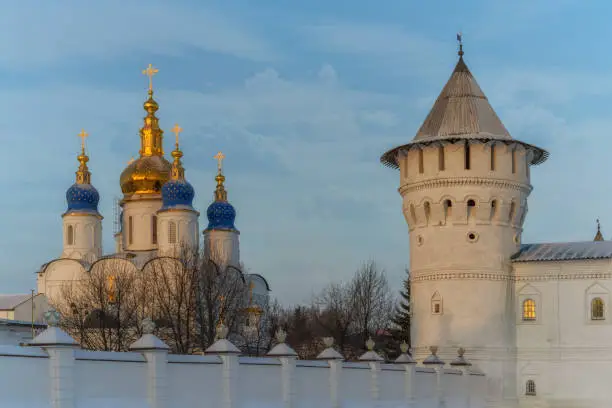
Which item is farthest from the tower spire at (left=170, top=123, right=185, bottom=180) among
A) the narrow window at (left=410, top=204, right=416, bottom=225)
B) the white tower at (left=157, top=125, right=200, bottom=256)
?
the narrow window at (left=410, top=204, right=416, bottom=225)

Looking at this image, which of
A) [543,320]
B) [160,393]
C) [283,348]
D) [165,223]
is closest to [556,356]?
[543,320]

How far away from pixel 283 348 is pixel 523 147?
56.9 feet

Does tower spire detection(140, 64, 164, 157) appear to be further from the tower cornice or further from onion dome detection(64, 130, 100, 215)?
the tower cornice

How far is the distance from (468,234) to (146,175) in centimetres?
3026

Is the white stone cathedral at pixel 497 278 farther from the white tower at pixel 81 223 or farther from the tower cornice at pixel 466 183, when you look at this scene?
the white tower at pixel 81 223

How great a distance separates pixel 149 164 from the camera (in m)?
63.4

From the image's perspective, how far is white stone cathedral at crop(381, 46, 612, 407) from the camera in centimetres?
3566

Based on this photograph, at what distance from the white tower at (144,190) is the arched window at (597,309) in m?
32.2

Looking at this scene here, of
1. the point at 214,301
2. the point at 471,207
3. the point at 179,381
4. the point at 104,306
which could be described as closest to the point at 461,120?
the point at 471,207

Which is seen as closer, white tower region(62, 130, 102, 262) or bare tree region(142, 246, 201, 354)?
bare tree region(142, 246, 201, 354)

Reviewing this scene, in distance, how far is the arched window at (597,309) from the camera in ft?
116

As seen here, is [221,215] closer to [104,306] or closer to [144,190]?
[144,190]

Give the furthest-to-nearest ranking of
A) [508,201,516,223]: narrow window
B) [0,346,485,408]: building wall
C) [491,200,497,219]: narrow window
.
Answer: [508,201,516,223]: narrow window
[491,200,497,219]: narrow window
[0,346,485,408]: building wall

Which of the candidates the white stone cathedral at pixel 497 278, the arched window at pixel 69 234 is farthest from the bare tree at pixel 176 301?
the arched window at pixel 69 234
